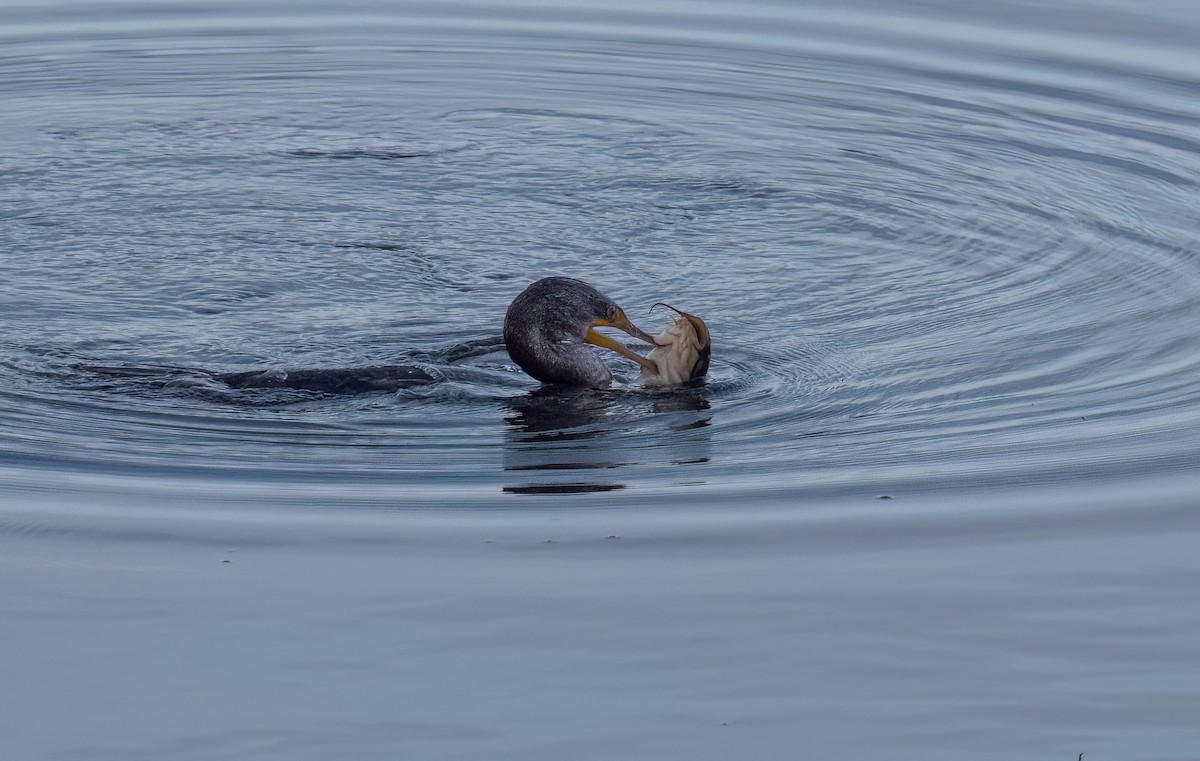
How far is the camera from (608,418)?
7672 millimetres

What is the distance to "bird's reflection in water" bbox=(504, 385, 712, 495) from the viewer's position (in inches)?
259

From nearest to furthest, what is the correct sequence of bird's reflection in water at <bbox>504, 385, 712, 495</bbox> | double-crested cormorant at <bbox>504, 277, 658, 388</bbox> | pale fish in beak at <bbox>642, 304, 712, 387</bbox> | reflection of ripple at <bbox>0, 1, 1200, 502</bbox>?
bird's reflection in water at <bbox>504, 385, 712, 495</bbox> < reflection of ripple at <bbox>0, 1, 1200, 502</bbox> < pale fish in beak at <bbox>642, 304, 712, 387</bbox> < double-crested cormorant at <bbox>504, 277, 658, 388</bbox>

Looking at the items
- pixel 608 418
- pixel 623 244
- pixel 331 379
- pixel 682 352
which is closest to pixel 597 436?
pixel 608 418

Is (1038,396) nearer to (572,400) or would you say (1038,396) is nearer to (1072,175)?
(572,400)

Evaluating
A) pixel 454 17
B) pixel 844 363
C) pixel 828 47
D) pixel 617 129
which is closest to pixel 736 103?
pixel 617 129

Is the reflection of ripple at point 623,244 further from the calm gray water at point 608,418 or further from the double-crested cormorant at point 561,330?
the double-crested cormorant at point 561,330

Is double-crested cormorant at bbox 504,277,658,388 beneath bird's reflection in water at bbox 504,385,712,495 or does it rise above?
above

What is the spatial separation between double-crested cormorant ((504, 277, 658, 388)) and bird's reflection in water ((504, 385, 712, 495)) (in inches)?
4.5

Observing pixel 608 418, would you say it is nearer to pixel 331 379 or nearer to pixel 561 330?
pixel 561 330

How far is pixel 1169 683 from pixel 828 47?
1265cm

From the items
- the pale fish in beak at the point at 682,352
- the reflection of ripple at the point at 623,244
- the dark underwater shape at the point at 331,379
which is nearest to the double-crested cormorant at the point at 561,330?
the pale fish in beak at the point at 682,352

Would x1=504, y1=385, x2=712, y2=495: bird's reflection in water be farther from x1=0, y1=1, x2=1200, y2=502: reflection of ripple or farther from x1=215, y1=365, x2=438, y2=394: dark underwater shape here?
x1=215, y1=365, x2=438, y2=394: dark underwater shape

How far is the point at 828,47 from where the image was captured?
16547mm

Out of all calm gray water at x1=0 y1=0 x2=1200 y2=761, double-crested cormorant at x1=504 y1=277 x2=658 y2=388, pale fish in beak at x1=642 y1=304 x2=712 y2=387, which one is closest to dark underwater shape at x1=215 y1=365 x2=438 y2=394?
calm gray water at x1=0 y1=0 x2=1200 y2=761
